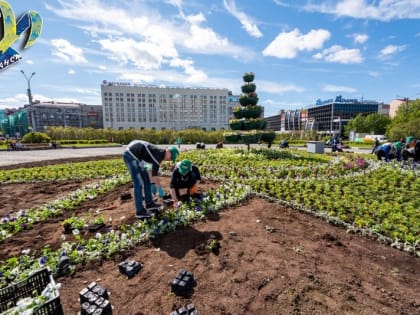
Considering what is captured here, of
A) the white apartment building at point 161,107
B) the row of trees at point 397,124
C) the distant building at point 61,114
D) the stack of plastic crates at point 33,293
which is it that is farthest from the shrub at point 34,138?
the distant building at point 61,114

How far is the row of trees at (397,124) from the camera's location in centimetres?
3028

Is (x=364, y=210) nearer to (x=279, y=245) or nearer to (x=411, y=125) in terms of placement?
(x=279, y=245)

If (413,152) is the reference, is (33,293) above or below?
below

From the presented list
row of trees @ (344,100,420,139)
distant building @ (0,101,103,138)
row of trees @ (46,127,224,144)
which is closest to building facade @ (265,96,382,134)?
row of trees @ (344,100,420,139)

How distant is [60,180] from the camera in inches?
320

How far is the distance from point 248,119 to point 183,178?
11623mm

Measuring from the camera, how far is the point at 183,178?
4863mm

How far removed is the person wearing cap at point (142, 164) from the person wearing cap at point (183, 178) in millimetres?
427

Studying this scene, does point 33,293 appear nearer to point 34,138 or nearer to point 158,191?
point 158,191

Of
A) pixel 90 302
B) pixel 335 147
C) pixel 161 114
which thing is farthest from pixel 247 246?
pixel 161 114

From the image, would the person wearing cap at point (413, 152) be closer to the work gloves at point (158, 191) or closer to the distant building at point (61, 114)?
the work gloves at point (158, 191)

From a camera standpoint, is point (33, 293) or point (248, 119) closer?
→ point (33, 293)

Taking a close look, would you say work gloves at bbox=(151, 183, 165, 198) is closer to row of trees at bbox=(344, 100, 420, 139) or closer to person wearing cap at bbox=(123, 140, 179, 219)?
person wearing cap at bbox=(123, 140, 179, 219)

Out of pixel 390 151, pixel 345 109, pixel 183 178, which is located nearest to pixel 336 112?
pixel 345 109
